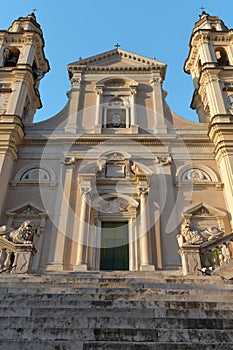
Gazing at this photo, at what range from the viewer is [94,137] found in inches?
606

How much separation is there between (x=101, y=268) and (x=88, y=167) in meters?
4.33

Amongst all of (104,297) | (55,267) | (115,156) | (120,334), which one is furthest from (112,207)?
(120,334)

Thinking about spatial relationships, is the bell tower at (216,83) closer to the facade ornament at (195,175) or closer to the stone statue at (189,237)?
the facade ornament at (195,175)

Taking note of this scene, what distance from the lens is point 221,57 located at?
20.3m

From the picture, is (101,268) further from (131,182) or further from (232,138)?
(232,138)

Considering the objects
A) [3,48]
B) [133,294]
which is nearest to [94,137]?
[3,48]

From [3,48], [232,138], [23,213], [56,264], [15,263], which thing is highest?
[3,48]

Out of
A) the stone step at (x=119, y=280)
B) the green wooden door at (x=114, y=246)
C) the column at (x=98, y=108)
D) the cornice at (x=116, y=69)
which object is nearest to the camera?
the stone step at (x=119, y=280)

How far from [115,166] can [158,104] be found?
15.2 feet

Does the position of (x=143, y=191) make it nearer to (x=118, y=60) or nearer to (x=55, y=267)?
(x=55, y=267)

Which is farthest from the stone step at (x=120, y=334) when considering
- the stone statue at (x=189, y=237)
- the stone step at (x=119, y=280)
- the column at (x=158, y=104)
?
the column at (x=158, y=104)

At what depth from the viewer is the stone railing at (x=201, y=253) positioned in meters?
8.62

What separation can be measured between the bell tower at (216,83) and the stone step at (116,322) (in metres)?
8.52

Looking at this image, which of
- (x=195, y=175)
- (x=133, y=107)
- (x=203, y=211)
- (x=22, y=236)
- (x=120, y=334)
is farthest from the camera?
(x=133, y=107)
